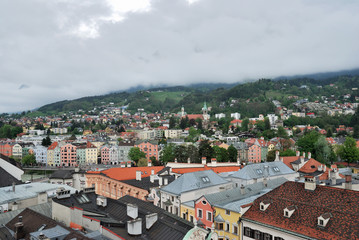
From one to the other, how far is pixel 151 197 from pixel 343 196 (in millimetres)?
19890

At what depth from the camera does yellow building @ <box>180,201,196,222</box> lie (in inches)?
1171

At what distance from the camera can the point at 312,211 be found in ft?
71.9

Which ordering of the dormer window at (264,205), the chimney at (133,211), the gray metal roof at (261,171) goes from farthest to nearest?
the gray metal roof at (261,171), the dormer window at (264,205), the chimney at (133,211)

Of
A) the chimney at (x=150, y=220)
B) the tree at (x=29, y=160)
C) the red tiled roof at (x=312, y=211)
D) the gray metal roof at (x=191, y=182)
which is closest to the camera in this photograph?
the chimney at (x=150, y=220)

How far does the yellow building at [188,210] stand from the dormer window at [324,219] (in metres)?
12.5

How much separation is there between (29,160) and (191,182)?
106m

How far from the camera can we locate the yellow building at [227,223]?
25.3m

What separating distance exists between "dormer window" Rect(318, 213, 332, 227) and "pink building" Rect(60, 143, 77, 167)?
11573 centimetres

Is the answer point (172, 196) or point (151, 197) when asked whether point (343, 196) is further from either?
point (151, 197)

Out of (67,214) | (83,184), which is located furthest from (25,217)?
(83,184)

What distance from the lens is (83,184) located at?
53.4m

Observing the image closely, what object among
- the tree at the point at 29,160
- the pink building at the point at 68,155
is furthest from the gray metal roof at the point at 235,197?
the tree at the point at 29,160

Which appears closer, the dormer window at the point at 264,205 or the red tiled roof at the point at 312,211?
the red tiled roof at the point at 312,211

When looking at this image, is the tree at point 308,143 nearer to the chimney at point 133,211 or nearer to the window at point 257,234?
the window at point 257,234
